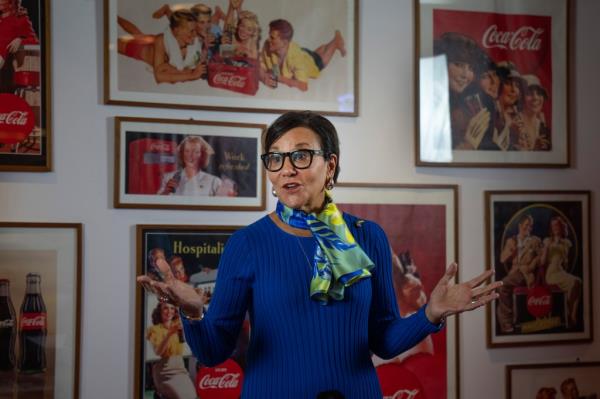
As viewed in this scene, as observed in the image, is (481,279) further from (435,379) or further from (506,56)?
(506,56)

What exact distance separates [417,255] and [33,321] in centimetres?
120

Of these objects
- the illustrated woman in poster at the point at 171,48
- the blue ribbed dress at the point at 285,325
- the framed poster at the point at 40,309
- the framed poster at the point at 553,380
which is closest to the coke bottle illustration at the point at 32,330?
the framed poster at the point at 40,309

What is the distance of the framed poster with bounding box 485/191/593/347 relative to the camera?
2162mm

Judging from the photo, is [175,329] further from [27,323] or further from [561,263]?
[561,263]

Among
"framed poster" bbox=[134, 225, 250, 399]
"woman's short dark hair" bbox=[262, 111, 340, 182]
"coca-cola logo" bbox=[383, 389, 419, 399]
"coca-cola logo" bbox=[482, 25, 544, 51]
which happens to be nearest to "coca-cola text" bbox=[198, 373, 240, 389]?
"framed poster" bbox=[134, 225, 250, 399]

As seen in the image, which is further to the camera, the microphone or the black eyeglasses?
the microphone

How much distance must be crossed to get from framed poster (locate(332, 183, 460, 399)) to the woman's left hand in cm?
81

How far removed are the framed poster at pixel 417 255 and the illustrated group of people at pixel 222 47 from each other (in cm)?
41

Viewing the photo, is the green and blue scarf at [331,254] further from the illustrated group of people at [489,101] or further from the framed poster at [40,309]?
the illustrated group of people at [489,101]

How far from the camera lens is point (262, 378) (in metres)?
1.22

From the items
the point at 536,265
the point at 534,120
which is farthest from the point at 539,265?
the point at 534,120

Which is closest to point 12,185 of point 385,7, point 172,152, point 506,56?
point 172,152

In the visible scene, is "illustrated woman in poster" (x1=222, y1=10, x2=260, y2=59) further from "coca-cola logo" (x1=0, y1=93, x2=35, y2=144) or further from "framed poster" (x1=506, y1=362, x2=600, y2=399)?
"framed poster" (x1=506, y1=362, x2=600, y2=399)

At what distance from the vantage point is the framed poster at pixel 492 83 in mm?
2125
